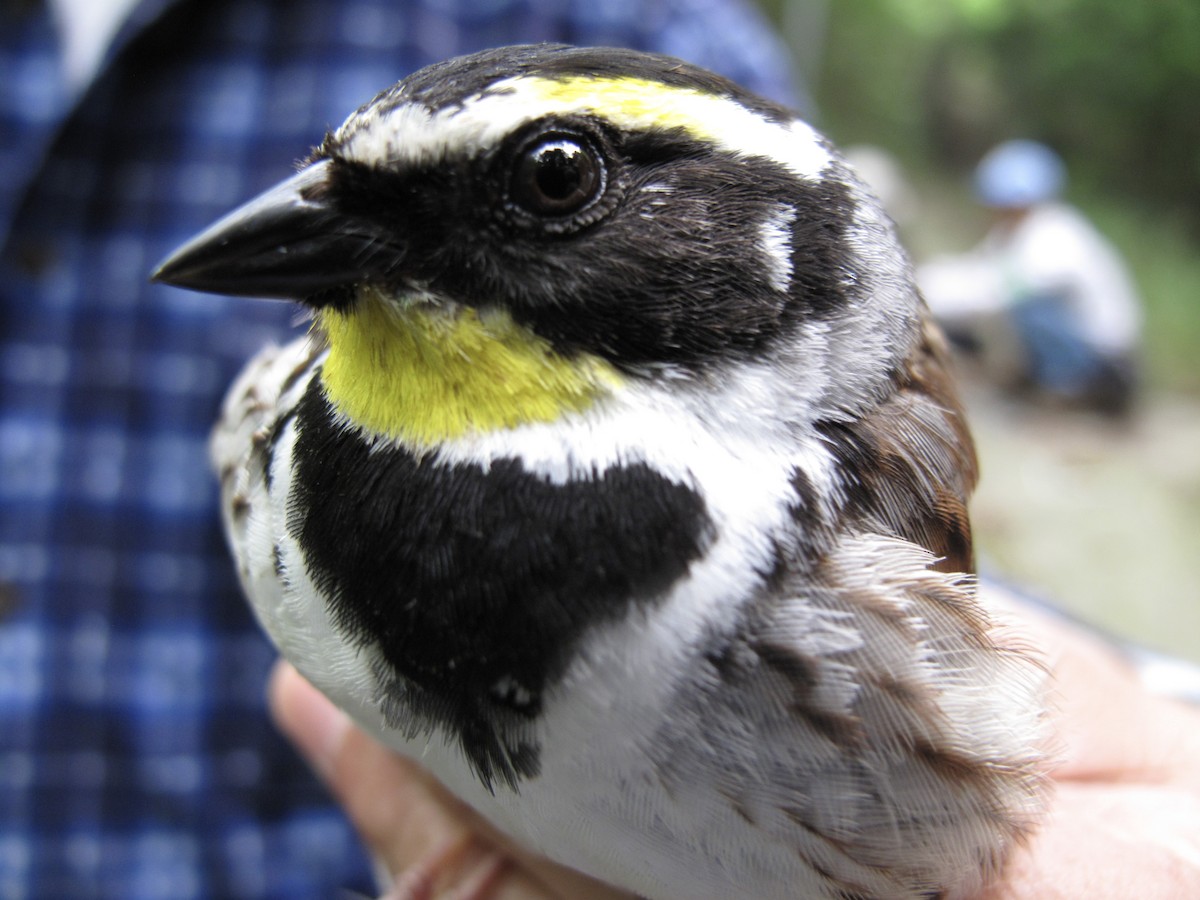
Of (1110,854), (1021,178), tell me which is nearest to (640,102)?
(1110,854)

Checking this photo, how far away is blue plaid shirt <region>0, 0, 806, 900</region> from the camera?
1720 millimetres

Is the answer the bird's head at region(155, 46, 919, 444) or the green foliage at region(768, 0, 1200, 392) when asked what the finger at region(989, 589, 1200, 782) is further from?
the green foliage at region(768, 0, 1200, 392)

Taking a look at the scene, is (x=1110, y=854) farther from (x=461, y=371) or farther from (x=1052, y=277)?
(x=1052, y=277)

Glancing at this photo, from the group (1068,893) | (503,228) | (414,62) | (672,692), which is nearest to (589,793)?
(672,692)

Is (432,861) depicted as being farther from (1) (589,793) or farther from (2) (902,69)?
(2) (902,69)

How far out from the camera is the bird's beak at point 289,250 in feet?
2.83

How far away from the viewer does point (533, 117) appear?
0.82 metres

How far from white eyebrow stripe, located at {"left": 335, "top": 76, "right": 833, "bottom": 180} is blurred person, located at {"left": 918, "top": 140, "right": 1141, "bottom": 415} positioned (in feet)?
18.6

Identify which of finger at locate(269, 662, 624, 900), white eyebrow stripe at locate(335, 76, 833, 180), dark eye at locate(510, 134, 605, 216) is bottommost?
finger at locate(269, 662, 624, 900)

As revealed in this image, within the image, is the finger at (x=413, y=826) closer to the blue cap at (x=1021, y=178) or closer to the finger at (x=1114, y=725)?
the finger at (x=1114, y=725)

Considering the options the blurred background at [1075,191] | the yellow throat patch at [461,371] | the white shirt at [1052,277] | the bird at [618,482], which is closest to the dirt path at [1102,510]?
the blurred background at [1075,191]

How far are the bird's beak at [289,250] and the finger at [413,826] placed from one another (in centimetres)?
74

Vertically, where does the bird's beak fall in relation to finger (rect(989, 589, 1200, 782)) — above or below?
above

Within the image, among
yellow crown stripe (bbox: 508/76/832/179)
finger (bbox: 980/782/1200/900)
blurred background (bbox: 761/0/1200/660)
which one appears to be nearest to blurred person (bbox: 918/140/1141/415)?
blurred background (bbox: 761/0/1200/660)
